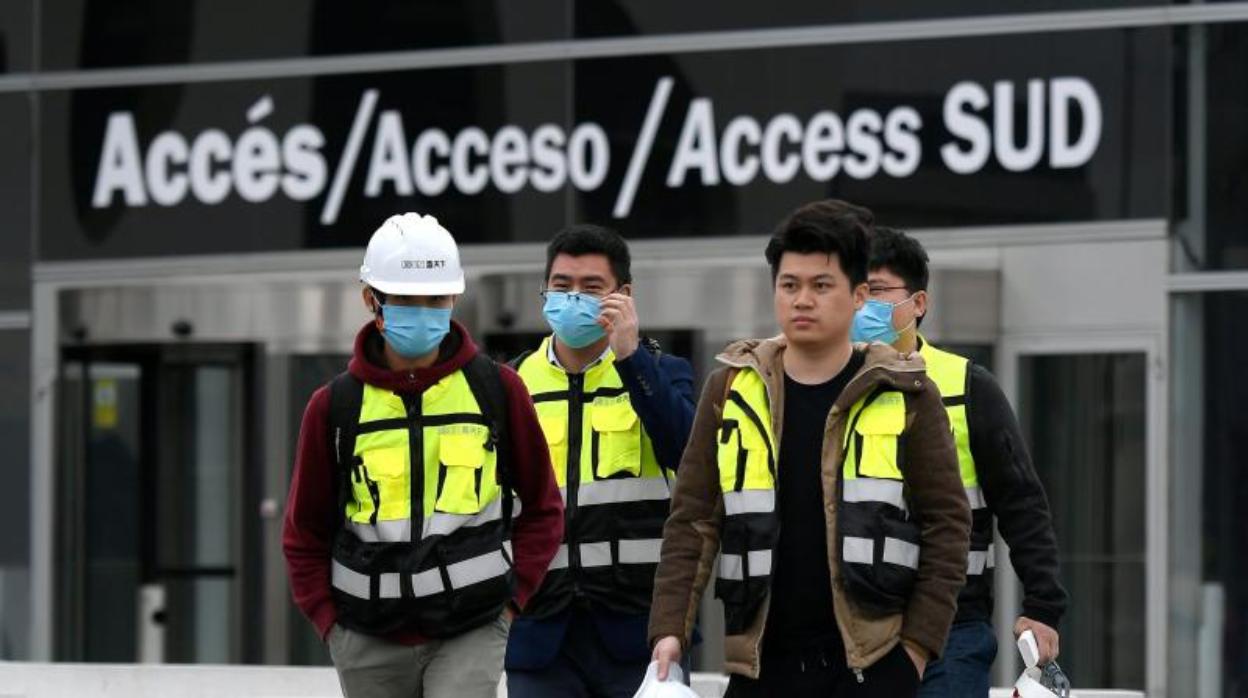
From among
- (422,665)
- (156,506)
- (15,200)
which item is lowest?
(156,506)

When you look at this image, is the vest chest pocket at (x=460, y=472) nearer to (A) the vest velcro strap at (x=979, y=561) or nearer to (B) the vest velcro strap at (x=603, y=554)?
(B) the vest velcro strap at (x=603, y=554)

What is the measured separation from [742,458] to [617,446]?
1.53m

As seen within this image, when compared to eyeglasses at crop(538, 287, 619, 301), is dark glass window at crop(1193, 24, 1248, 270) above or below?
above

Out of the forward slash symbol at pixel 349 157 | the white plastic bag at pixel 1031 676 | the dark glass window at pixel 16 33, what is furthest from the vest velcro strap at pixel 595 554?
the dark glass window at pixel 16 33

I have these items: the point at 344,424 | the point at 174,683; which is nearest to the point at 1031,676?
the point at 344,424

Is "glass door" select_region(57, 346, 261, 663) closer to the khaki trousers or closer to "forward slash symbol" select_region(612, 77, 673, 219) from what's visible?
"forward slash symbol" select_region(612, 77, 673, 219)

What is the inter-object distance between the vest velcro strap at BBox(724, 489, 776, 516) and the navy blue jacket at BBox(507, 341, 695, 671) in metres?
1.25

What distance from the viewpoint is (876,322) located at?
635cm

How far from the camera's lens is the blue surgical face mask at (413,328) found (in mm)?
5391

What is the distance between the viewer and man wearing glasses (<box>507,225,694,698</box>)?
6.25 meters

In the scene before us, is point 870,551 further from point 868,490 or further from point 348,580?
point 348,580

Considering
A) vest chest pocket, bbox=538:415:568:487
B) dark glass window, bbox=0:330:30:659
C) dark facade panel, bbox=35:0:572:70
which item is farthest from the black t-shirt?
dark glass window, bbox=0:330:30:659

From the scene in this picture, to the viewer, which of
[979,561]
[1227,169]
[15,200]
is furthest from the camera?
[15,200]

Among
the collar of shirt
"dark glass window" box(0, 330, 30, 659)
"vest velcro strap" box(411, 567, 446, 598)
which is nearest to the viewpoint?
"vest velcro strap" box(411, 567, 446, 598)
